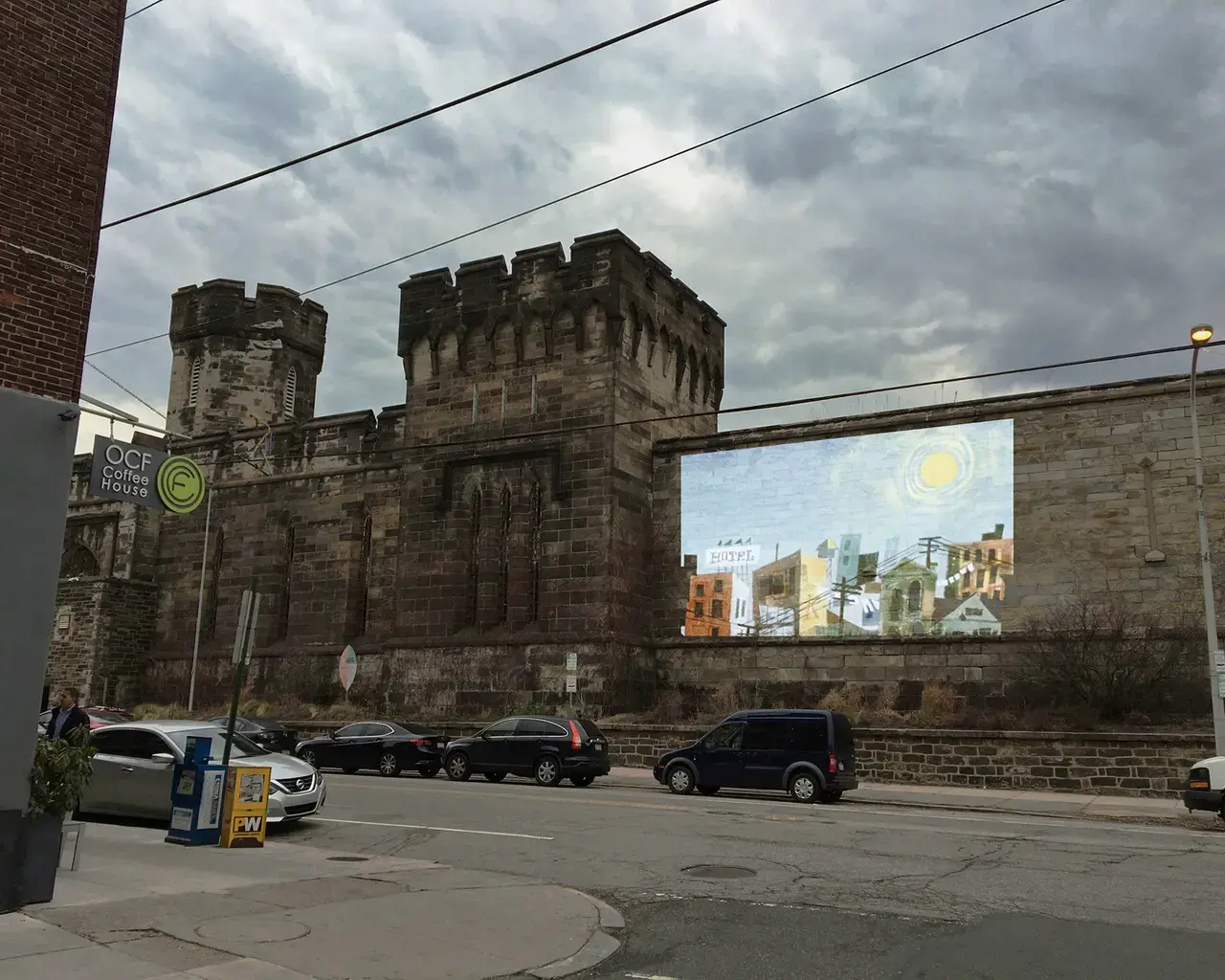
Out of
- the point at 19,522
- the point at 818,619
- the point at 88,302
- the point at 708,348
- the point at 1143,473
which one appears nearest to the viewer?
the point at 19,522

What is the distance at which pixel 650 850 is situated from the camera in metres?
12.3

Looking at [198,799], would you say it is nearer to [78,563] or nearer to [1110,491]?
[1110,491]

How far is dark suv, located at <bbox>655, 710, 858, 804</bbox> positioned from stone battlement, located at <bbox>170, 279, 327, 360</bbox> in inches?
1229

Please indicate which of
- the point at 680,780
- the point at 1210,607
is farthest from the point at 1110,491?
the point at 680,780

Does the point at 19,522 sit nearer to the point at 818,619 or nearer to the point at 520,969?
the point at 520,969

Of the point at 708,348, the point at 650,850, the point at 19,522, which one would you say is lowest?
the point at 650,850

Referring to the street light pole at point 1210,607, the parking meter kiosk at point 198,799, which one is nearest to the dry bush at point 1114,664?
the street light pole at point 1210,607

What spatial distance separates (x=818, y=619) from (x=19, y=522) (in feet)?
71.9

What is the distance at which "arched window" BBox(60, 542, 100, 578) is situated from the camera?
137 feet

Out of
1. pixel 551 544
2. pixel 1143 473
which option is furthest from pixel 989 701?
pixel 551 544

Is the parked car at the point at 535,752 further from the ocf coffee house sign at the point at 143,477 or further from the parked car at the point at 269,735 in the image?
the ocf coffee house sign at the point at 143,477

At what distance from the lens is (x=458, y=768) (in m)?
23.3

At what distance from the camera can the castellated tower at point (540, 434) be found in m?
29.9

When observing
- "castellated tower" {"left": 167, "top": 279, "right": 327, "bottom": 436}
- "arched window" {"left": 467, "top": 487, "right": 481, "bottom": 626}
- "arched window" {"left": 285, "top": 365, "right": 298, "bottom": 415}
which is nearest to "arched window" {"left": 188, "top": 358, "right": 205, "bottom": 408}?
"castellated tower" {"left": 167, "top": 279, "right": 327, "bottom": 436}
